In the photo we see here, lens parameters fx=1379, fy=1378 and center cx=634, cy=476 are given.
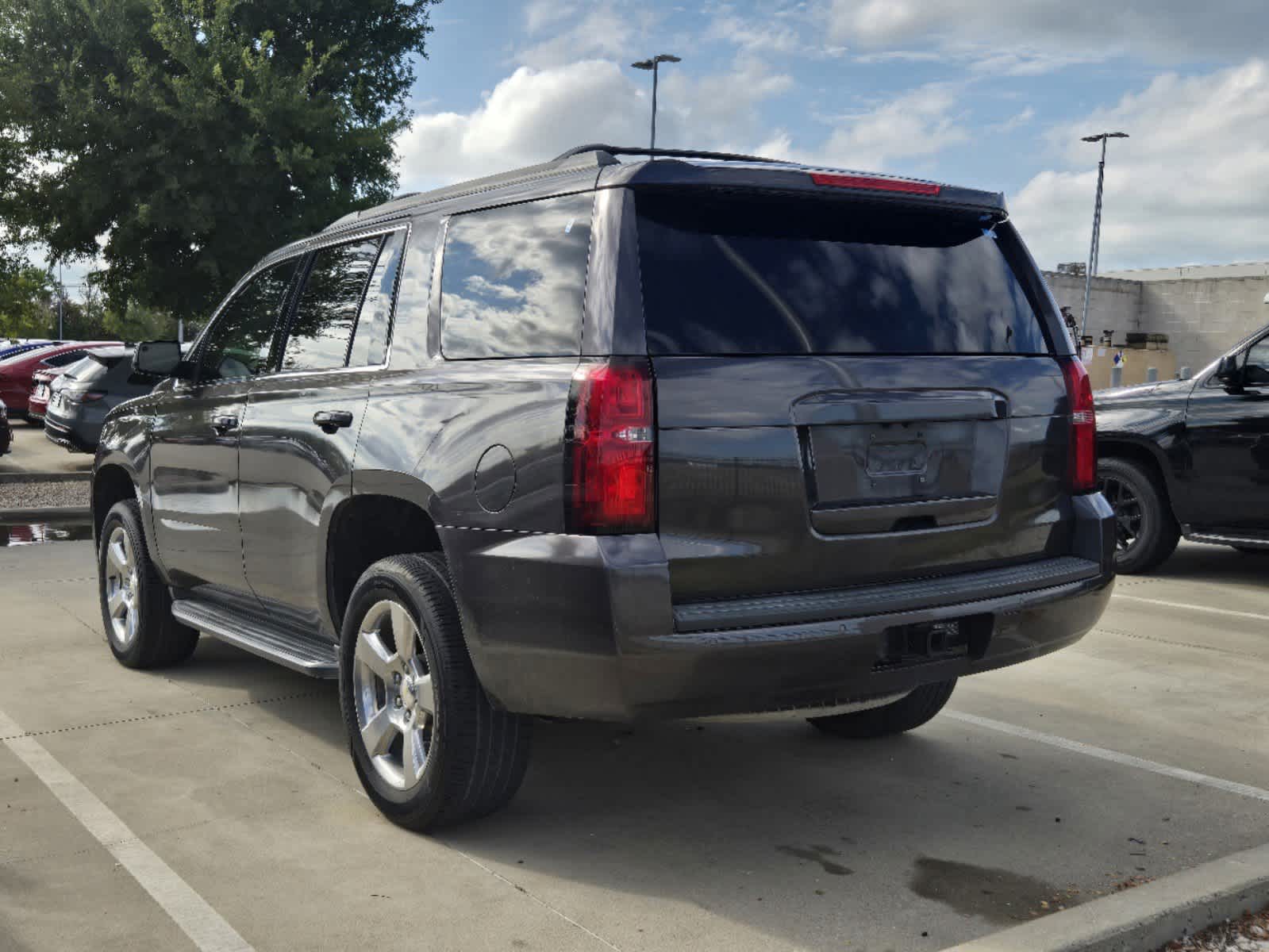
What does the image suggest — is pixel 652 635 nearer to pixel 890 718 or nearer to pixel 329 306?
pixel 890 718

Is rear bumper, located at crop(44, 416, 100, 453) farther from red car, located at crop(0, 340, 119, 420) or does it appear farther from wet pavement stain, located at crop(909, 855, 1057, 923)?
wet pavement stain, located at crop(909, 855, 1057, 923)

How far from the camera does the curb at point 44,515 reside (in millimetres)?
12797

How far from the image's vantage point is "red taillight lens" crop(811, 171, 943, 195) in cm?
390

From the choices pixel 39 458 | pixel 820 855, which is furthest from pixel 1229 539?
pixel 39 458

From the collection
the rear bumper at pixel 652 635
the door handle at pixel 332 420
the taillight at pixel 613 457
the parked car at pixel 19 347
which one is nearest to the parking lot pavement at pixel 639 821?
the rear bumper at pixel 652 635

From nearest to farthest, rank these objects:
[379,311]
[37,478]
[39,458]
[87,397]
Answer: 1. [379,311]
2. [37,478]
3. [87,397]
4. [39,458]

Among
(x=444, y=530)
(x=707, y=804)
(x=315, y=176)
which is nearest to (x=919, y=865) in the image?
(x=707, y=804)

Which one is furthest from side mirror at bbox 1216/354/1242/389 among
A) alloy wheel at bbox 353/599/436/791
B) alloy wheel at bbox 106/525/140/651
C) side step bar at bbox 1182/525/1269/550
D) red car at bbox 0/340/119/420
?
red car at bbox 0/340/119/420

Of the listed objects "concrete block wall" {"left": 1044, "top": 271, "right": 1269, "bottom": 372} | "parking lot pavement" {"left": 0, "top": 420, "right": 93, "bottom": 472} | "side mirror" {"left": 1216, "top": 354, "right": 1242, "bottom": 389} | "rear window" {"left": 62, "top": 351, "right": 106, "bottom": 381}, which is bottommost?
"parking lot pavement" {"left": 0, "top": 420, "right": 93, "bottom": 472}

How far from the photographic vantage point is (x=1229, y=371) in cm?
907

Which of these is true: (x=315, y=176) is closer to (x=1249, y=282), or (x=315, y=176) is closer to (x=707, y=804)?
(x=707, y=804)

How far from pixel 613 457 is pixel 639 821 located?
141cm

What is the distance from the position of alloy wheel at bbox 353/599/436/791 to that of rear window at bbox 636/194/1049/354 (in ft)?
4.08

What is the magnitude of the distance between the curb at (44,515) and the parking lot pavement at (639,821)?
6974 mm
